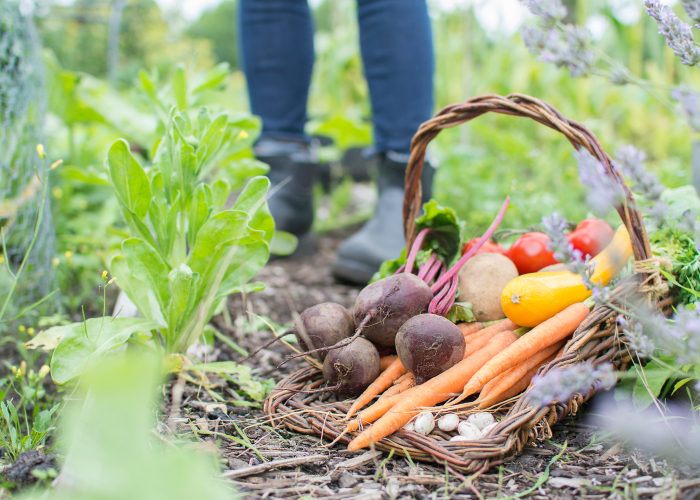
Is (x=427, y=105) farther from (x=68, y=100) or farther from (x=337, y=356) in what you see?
(x=68, y=100)

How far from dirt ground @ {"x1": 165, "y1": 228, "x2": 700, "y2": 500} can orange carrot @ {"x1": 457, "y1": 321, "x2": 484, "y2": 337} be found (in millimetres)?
293

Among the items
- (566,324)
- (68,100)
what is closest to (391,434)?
(566,324)

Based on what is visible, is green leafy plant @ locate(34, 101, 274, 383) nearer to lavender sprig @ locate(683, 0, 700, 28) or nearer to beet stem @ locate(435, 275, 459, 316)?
beet stem @ locate(435, 275, 459, 316)

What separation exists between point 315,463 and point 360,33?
178 centimetres

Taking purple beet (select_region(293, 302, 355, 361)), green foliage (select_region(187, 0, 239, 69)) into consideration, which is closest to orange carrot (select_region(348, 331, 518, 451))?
purple beet (select_region(293, 302, 355, 361))

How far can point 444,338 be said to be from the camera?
108 centimetres

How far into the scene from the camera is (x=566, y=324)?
3.67 ft

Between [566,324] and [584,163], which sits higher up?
[584,163]

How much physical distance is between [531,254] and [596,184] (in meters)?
0.73

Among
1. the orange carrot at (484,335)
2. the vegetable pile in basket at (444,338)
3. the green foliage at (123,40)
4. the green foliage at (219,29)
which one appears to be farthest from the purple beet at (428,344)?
the green foliage at (219,29)

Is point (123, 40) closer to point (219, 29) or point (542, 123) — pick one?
point (542, 123)

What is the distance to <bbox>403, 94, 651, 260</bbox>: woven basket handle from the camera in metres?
1.01

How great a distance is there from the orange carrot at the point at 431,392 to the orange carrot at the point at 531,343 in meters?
0.04

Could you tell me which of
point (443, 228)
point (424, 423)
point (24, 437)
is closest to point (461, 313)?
point (443, 228)
